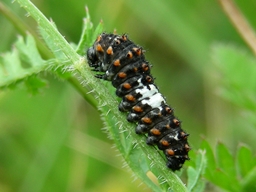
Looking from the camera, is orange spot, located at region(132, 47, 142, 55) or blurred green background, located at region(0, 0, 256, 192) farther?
blurred green background, located at region(0, 0, 256, 192)

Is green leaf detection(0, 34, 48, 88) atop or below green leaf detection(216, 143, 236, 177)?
atop

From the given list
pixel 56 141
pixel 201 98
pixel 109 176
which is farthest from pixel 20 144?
pixel 201 98

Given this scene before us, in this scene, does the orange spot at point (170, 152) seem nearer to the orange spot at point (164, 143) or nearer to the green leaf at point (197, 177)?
the orange spot at point (164, 143)

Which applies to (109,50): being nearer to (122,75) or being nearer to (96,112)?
(122,75)

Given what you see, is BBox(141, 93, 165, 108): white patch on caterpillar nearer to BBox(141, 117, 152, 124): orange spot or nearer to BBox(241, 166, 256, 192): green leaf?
BBox(141, 117, 152, 124): orange spot

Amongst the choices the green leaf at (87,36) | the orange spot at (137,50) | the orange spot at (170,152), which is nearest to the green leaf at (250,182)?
the orange spot at (170,152)

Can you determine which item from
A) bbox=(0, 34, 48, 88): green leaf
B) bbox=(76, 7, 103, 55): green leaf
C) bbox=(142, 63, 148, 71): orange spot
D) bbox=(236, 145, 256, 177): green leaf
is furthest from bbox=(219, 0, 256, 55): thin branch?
bbox=(0, 34, 48, 88): green leaf

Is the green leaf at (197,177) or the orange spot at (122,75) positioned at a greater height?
the orange spot at (122,75)

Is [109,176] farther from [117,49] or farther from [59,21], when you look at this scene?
[117,49]
